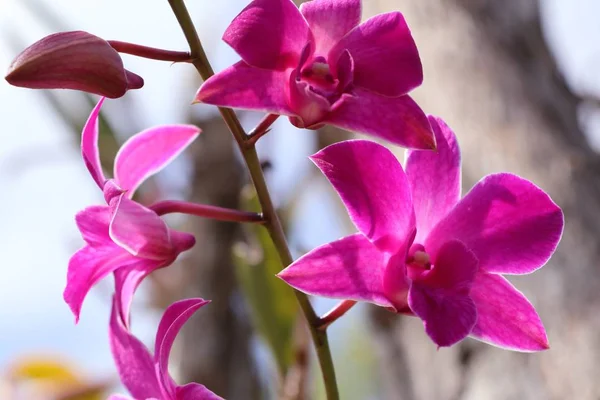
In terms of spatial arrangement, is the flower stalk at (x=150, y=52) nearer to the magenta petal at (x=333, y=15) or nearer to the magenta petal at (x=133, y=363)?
the magenta petal at (x=333, y=15)

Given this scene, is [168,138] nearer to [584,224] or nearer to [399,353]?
[584,224]

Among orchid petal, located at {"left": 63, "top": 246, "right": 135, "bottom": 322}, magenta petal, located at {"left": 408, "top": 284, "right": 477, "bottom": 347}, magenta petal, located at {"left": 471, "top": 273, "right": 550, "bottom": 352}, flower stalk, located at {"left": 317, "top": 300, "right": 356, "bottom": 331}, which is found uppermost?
orchid petal, located at {"left": 63, "top": 246, "right": 135, "bottom": 322}

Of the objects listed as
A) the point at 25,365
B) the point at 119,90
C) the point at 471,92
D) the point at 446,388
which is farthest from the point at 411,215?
the point at 25,365

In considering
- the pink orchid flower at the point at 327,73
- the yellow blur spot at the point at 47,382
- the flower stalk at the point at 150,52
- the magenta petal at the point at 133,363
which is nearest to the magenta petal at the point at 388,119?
the pink orchid flower at the point at 327,73

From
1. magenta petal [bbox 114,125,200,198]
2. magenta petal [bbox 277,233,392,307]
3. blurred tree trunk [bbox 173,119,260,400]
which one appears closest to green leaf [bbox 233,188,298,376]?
blurred tree trunk [bbox 173,119,260,400]

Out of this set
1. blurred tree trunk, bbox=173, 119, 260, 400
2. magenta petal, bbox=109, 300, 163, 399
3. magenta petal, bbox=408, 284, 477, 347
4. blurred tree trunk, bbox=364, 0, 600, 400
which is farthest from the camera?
blurred tree trunk, bbox=173, 119, 260, 400

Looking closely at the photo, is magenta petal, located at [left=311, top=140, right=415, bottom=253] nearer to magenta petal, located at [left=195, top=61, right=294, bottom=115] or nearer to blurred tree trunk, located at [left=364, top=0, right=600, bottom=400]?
magenta petal, located at [left=195, top=61, right=294, bottom=115]
